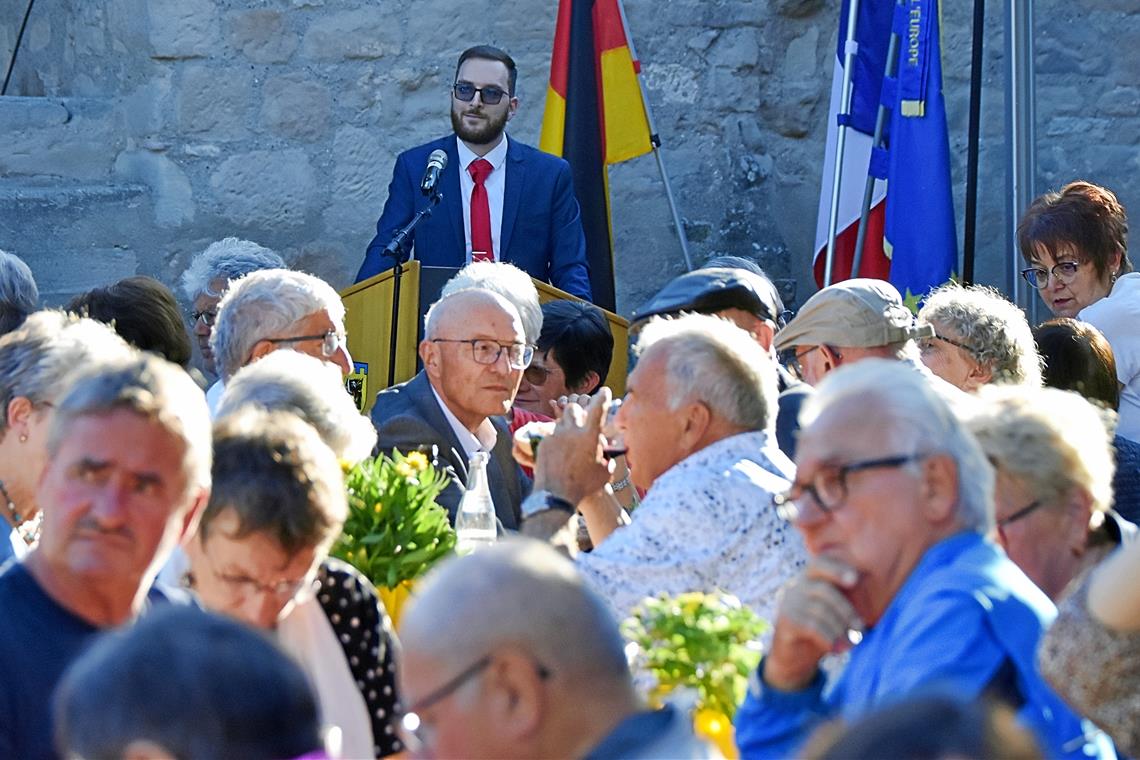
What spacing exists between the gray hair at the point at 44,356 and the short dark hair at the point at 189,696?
67.5 inches

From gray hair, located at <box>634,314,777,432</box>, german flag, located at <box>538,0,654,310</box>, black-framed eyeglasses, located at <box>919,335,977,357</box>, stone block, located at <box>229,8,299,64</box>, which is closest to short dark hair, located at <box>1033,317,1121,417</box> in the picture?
black-framed eyeglasses, located at <box>919,335,977,357</box>

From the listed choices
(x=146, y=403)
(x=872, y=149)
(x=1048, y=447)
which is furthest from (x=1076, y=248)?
(x=146, y=403)

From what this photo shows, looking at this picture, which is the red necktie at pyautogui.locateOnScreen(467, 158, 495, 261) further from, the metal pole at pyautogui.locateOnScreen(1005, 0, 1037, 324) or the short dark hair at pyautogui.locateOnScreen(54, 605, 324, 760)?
the short dark hair at pyautogui.locateOnScreen(54, 605, 324, 760)

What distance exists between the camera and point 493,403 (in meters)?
5.27

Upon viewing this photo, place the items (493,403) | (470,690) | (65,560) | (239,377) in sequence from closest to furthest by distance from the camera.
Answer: (470,690) → (65,560) → (239,377) → (493,403)

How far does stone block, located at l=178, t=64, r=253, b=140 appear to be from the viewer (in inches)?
334

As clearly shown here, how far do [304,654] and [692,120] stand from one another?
594cm

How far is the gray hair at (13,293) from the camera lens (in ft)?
18.6

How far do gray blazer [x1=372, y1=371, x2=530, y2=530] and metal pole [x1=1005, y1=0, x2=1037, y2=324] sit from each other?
9.17 ft

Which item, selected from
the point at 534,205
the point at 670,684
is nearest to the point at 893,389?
the point at 670,684

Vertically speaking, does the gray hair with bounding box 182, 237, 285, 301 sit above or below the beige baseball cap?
above

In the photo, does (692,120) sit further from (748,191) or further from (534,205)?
(534,205)

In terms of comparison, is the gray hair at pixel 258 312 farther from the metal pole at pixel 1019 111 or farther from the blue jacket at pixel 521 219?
the metal pole at pixel 1019 111

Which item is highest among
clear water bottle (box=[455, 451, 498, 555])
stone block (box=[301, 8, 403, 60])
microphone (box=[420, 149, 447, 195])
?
stone block (box=[301, 8, 403, 60])
